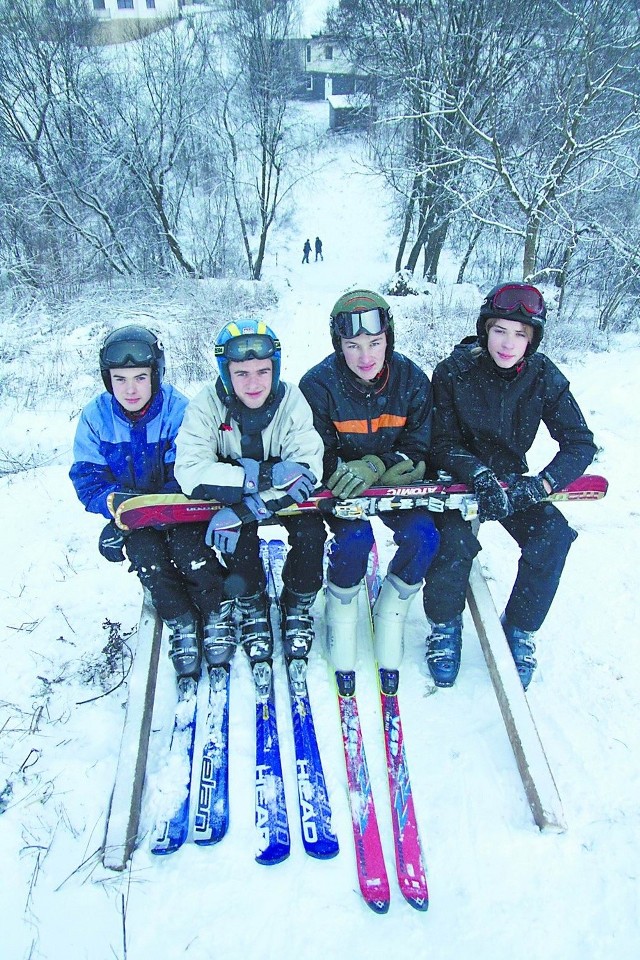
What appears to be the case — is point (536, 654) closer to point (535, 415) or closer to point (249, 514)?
point (535, 415)

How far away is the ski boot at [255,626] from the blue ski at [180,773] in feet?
1.14

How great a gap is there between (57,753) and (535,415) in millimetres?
3119

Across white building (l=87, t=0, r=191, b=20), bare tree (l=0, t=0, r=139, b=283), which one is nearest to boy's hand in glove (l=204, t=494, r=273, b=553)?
bare tree (l=0, t=0, r=139, b=283)

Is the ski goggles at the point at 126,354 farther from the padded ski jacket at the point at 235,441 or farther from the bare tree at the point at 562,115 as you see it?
the bare tree at the point at 562,115

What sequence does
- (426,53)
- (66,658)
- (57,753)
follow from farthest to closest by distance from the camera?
(426,53) → (66,658) → (57,753)

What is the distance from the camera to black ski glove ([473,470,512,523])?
2.69 m

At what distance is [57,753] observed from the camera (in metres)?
2.46

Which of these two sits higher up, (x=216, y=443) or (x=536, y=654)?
(x=216, y=443)

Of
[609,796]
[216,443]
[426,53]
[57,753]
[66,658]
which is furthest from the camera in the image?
[426,53]

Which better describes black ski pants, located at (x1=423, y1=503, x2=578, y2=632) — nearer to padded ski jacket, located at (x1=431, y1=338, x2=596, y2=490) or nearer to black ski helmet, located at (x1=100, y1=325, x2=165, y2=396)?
padded ski jacket, located at (x1=431, y1=338, x2=596, y2=490)

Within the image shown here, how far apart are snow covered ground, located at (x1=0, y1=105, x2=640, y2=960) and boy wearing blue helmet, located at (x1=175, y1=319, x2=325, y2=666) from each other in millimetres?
272

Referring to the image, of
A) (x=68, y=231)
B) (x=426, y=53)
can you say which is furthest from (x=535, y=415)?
(x=68, y=231)

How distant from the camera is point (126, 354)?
266cm

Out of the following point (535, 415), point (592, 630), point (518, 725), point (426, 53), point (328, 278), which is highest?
point (426, 53)
